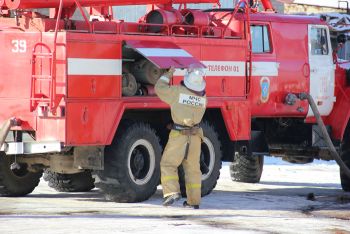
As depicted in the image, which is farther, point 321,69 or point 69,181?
point 321,69

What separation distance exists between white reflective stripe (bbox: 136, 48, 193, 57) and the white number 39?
55.4 inches

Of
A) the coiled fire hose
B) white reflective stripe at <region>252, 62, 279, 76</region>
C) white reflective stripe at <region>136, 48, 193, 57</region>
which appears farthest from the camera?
the coiled fire hose

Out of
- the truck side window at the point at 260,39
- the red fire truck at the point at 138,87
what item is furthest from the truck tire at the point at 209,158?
the truck side window at the point at 260,39

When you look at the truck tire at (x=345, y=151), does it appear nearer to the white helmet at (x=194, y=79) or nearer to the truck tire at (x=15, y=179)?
the white helmet at (x=194, y=79)

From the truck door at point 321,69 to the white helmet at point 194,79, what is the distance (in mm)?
3380

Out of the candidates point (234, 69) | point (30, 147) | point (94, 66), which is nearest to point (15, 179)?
point (30, 147)

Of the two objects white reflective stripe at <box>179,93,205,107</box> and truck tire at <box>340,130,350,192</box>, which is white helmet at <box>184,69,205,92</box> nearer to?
white reflective stripe at <box>179,93,205,107</box>

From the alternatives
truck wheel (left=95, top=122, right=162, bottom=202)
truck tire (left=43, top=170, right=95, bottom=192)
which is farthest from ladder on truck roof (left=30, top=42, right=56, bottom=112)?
truck tire (left=43, top=170, right=95, bottom=192)

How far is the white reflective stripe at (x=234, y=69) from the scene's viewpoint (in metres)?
14.4

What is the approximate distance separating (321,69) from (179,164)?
4.05 m

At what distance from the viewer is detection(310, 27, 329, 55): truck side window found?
16188mm

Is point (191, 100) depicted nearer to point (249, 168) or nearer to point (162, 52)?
point (162, 52)

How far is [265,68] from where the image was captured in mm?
15289

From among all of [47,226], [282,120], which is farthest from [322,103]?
[47,226]
